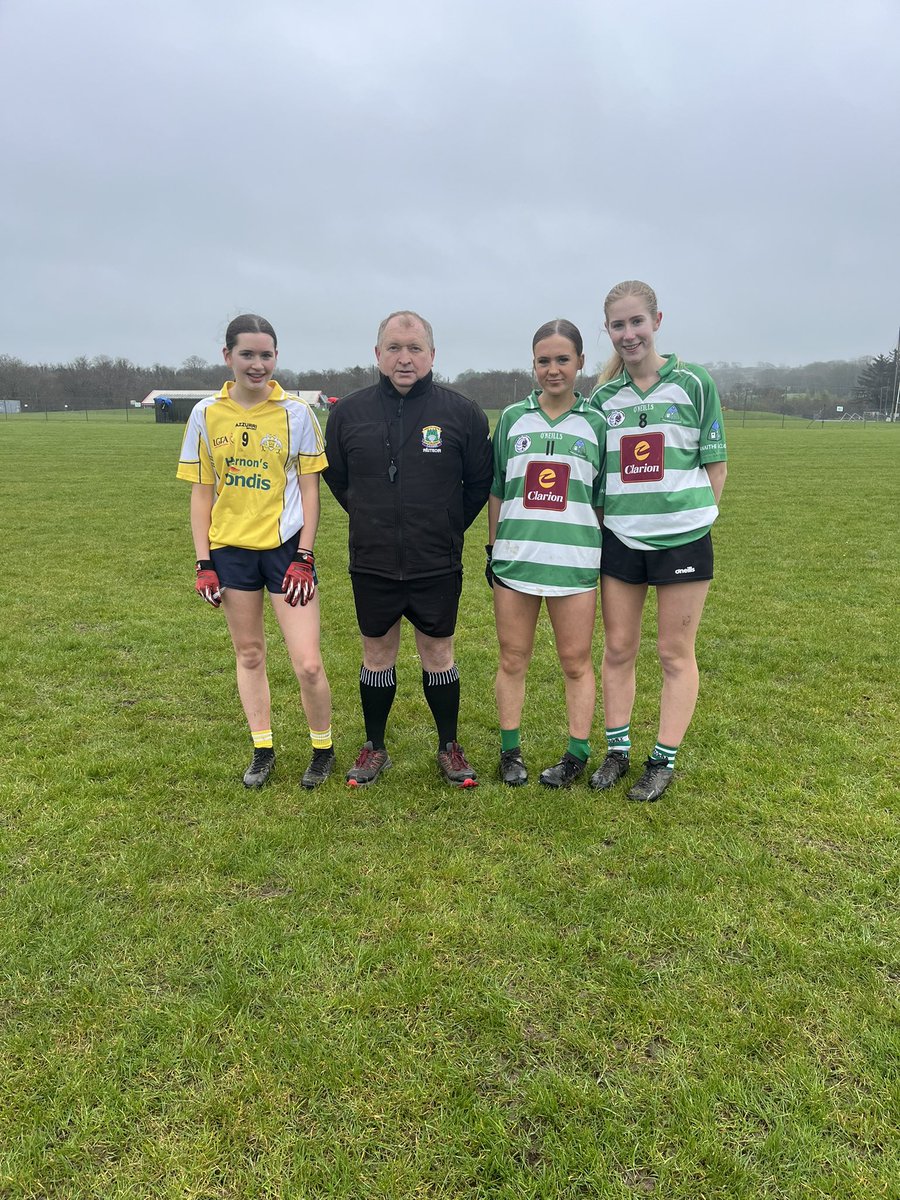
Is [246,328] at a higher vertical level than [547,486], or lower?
higher

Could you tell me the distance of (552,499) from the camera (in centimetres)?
329

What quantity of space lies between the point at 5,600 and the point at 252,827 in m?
5.14

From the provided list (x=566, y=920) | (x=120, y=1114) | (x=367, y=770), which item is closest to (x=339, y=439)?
(x=367, y=770)

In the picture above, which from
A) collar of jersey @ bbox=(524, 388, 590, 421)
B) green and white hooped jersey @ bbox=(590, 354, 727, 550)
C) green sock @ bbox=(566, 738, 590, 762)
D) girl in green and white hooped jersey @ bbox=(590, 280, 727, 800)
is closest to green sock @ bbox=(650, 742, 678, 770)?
girl in green and white hooped jersey @ bbox=(590, 280, 727, 800)

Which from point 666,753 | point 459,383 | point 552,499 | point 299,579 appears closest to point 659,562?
point 552,499

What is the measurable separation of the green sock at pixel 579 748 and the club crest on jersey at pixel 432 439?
1609mm

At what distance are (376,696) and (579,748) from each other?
108cm

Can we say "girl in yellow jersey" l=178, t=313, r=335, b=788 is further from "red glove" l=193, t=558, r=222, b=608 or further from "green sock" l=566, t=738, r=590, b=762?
"green sock" l=566, t=738, r=590, b=762

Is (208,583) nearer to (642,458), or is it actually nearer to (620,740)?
(642,458)

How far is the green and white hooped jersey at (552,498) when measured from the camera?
129 inches

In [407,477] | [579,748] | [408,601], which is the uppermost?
[407,477]

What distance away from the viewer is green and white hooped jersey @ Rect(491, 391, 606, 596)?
3.27 m

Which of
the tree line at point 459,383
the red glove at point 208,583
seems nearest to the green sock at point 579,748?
the red glove at point 208,583

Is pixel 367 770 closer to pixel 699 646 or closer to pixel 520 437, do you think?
pixel 520 437
